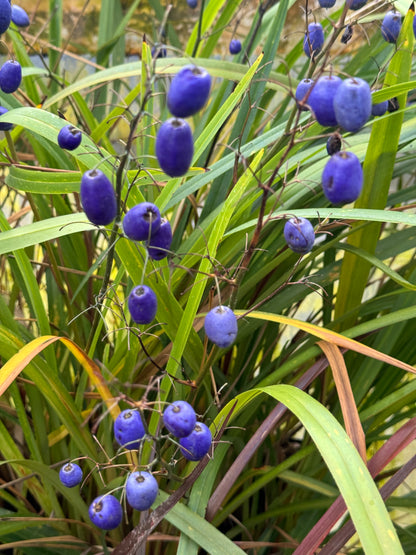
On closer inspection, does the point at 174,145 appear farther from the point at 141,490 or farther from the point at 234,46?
the point at 234,46

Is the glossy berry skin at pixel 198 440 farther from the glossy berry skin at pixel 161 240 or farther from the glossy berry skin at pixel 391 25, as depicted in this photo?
the glossy berry skin at pixel 391 25

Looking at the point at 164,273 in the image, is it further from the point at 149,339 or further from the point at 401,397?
→ the point at 401,397

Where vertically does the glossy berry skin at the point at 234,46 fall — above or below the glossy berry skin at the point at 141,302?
above

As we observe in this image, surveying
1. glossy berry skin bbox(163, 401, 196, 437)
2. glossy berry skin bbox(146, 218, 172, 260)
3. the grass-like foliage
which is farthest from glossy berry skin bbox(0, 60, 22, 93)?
glossy berry skin bbox(163, 401, 196, 437)

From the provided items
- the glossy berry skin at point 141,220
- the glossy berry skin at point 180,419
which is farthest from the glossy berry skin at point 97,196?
the glossy berry skin at point 180,419

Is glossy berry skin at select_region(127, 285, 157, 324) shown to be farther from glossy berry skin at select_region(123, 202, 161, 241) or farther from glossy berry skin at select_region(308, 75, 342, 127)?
glossy berry skin at select_region(308, 75, 342, 127)

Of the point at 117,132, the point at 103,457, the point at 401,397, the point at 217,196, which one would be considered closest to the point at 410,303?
the point at 401,397

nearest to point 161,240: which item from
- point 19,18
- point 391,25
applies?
point 391,25
